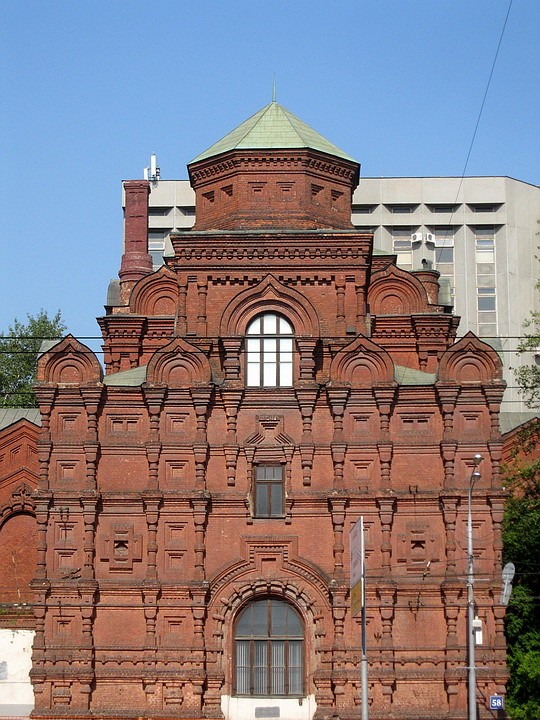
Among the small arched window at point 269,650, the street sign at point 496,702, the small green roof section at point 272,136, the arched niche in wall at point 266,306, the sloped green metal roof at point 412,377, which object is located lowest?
the street sign at point 496,702

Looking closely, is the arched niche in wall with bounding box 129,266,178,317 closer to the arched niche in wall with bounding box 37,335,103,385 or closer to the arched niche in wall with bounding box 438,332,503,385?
the arched niche in wall with bounding box 37,335,103,385

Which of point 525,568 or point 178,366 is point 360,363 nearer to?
point 178,366

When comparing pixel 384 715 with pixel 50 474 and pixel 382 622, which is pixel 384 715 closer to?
pixel 382 622

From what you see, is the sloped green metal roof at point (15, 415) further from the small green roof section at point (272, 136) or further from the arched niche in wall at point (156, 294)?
the small green roof section at point (272, 136)

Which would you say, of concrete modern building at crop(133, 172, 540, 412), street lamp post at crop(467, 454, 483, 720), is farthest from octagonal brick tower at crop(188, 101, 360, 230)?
concrete modern building at crop(133, 172, 540, 412)

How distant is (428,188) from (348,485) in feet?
164

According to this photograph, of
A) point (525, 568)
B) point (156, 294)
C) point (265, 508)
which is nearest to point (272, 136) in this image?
point (156, 294)

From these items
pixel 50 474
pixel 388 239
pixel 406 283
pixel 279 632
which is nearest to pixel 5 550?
pixel 50 474

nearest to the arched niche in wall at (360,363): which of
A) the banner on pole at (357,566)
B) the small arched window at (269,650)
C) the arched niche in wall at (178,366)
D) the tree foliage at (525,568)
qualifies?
the arched niche in wall at (178,366)

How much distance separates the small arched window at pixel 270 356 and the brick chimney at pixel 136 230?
1231 centimetres

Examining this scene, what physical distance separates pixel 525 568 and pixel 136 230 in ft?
66.8

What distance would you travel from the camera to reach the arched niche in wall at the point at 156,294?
4581 cm

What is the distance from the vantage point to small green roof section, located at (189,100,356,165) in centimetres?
4428

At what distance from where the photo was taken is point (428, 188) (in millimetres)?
86250
